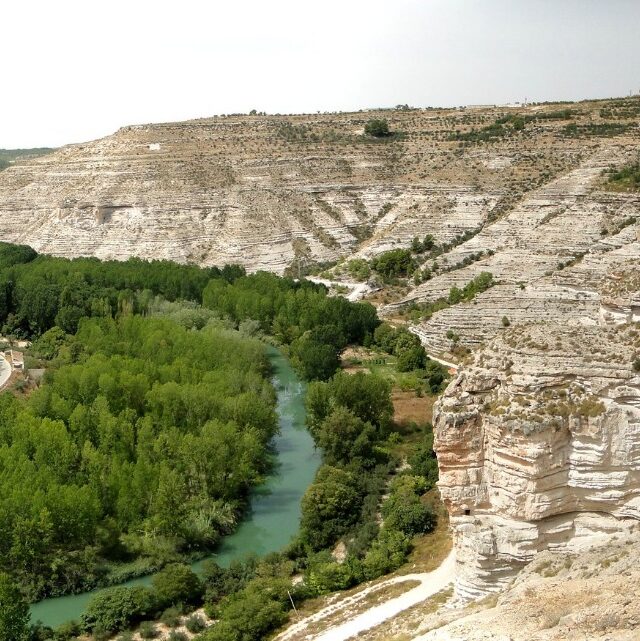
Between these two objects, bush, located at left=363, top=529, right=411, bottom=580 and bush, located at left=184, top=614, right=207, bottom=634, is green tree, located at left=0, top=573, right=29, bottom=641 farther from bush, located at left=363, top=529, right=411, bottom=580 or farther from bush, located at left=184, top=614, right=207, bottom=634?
bush, located at left=363, top=529, right=411, bottom=580

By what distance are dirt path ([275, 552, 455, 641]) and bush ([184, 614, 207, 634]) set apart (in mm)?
2691

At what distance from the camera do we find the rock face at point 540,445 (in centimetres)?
1390

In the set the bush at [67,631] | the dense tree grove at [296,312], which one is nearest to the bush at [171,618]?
the bush at [67,631]

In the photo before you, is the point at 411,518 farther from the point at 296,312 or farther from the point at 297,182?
the point at 297,182

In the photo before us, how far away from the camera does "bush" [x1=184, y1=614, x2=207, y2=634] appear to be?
21.6 meters

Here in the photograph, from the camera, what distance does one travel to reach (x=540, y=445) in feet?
45.4

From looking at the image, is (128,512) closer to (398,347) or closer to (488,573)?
(488,573)

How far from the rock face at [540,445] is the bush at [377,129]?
66.5 metres

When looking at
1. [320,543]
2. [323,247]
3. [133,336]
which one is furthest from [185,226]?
[320,543]

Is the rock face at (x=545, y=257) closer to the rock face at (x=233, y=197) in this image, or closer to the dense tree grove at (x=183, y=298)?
the dense tree grove at (x=183, y=298)

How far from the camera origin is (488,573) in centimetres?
1517

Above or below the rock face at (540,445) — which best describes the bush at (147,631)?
below

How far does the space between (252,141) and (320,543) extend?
5897cm

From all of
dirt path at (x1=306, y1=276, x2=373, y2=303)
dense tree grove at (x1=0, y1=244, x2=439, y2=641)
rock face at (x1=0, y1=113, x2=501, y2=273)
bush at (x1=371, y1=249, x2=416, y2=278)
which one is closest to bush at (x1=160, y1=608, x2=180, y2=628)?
dense tree grove at (x1=0, y1=244, x2=439, y2=641)
